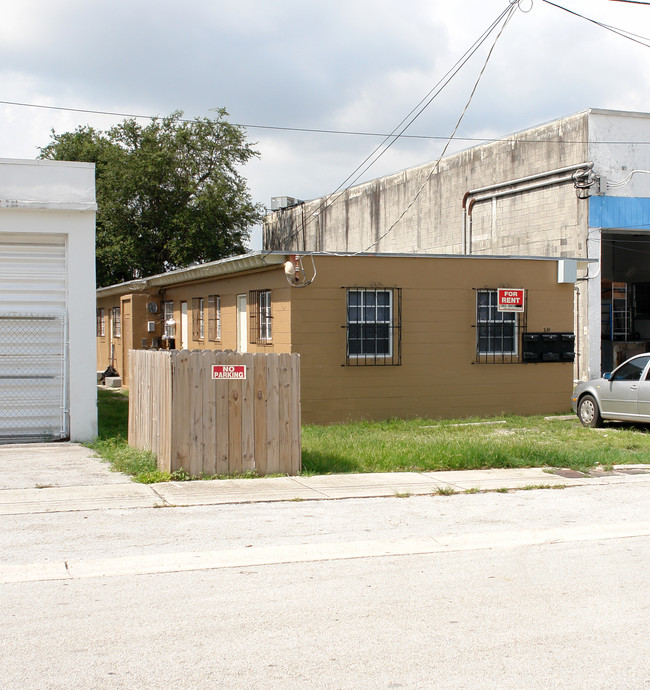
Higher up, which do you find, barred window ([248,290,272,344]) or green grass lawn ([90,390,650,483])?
barred window ([248,290,272,344])

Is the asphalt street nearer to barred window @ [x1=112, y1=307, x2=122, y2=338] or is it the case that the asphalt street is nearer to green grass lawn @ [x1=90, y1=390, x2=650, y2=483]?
green grass lawn @ [x1=90, y1=390, x2=650, y2=483]

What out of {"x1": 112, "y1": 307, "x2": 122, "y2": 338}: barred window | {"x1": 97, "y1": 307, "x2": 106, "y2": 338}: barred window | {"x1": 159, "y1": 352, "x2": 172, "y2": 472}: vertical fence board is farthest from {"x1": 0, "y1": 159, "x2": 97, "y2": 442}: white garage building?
{"x1": 97, "y1": 307, "x2": 106, "y2": 338}: barred window

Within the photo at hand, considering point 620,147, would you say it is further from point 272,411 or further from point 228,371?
point 228,371

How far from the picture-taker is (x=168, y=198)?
4712 cm

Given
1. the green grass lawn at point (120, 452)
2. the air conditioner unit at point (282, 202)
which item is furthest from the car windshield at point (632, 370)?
the air conditioner unit at point (282, 202)

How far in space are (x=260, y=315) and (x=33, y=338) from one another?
19.4 feet

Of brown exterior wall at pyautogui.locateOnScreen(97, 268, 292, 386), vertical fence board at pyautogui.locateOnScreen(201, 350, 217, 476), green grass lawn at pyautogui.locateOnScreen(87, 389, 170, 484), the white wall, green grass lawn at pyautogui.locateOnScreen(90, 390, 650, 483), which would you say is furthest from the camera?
the white wall

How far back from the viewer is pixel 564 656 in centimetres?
469

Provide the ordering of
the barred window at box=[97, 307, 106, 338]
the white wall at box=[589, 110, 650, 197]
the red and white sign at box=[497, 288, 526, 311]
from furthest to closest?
1. the barred window at box=[97, 307, 106, 338]
2. the white wall at box=[589, 110, 650, 197]
3. the red and white sign at box=[497, 288, 526, 311]

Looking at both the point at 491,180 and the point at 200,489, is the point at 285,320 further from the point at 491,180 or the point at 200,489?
the point at 491,180

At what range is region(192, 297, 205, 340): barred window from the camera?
75.2ft

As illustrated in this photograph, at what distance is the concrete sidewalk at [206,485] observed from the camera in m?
8.71

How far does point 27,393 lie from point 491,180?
60.4ft

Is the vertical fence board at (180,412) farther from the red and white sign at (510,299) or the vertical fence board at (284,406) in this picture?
the red and white sign at (510,299)
